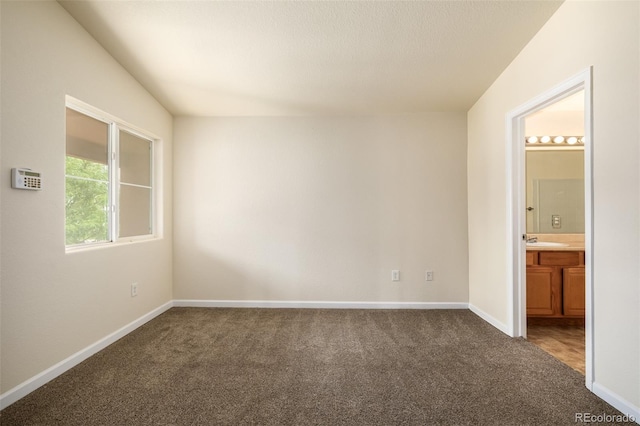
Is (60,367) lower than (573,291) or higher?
lower

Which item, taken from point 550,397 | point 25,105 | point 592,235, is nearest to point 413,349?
point 550,397

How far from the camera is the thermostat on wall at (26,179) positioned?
6.13ft

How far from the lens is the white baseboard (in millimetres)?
1856

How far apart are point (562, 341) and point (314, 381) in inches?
92.9

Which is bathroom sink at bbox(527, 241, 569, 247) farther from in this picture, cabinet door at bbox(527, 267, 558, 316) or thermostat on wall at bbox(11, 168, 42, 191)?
thermostat on wall at bbox(11, 168, 42, 191)

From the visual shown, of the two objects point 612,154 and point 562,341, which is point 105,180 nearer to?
point 612,154

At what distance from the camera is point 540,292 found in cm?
331

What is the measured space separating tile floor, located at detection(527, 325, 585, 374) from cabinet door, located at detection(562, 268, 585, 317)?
18 centimetres

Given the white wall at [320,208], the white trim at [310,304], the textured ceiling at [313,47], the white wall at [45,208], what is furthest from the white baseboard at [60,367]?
the textured ceiling at [313,47]

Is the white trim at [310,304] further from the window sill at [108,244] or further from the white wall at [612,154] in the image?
the white wall at [612,154]

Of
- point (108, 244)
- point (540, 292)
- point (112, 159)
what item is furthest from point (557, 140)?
point (108, 244)

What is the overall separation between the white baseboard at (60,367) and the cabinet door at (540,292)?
157 inches

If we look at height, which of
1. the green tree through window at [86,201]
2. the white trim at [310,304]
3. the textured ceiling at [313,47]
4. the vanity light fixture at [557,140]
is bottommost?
the white trim at [310,304]

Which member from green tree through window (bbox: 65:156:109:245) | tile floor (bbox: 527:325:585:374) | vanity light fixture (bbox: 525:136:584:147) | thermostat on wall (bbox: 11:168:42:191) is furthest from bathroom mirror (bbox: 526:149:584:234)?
thermostat on wall (bbox: 11:168:42:191)
